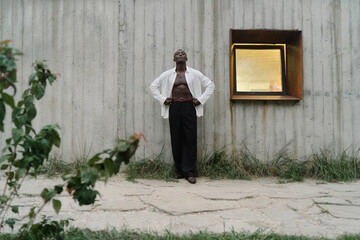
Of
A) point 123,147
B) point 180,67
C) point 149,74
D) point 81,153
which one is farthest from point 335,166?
point 123,147

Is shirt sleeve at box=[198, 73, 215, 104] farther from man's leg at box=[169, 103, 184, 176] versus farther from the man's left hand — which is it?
man's leg at box=[169, 103, 184, 176]

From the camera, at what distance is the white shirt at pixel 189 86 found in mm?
4512

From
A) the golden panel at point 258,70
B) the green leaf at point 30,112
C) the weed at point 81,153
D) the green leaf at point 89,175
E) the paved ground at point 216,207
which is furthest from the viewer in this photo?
the golden panel at point 258,70

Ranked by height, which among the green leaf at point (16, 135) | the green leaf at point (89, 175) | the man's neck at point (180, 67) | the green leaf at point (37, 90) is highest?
the man's neck at point (180, 67)

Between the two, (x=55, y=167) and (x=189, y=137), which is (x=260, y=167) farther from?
(x=55, y=167)

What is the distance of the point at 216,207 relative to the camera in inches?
116

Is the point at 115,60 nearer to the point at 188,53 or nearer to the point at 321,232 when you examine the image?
the point at 188,53

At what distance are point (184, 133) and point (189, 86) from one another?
2.35 ft

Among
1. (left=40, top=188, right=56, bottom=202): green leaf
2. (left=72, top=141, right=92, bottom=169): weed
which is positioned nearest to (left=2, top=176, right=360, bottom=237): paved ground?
(left=72, top=141, right=92, bottom=169): weed

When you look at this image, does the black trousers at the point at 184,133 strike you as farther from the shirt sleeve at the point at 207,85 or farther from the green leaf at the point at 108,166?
the green leaf at the point at 108,166

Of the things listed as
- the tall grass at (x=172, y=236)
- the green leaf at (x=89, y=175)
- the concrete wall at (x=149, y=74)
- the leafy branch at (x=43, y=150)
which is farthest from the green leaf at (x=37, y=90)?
the concrete wall at (x=149, y=74)

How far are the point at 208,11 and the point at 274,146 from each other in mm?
2536

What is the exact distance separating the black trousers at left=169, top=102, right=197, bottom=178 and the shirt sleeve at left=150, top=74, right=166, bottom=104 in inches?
7.3

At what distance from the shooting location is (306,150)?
496cm
